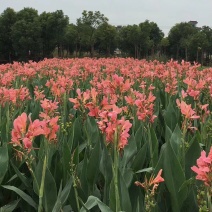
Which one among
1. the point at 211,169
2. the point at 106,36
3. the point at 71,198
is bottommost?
the point at 71,198

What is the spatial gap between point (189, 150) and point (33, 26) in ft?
119

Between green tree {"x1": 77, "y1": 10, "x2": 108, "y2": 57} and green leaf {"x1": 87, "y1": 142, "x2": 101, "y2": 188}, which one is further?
green tree {"x1": 77, "y1": 10, "x2": 108, "y2": 57}

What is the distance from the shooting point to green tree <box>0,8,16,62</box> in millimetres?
39062

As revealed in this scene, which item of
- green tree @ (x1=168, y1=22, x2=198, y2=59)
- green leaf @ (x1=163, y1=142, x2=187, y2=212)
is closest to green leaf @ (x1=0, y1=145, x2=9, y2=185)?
green leaf @ (x1=163, y1=142, x2=187, y2=212)

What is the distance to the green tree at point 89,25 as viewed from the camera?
3469 centimetres

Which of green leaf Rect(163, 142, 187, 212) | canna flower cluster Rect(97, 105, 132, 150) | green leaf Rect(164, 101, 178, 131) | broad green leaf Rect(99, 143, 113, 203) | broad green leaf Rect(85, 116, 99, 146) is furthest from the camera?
green leaf Rect(164, 101, 178, 131)

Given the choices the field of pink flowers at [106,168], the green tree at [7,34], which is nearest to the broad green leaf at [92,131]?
the field of pink flowers at [106,168]

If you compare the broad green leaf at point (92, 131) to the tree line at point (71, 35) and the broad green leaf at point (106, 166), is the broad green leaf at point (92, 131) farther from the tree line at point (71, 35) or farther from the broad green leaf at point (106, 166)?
the tree line at point (71, 35)

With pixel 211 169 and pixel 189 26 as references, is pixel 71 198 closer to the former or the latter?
pixel 211 169

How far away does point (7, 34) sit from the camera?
39.6 m

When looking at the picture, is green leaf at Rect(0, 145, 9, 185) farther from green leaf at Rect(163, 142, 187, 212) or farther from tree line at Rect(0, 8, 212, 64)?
tree line at Rect(0, 8, 212, 64)

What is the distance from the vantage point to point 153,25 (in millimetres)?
43062

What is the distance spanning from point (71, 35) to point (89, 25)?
133 inches

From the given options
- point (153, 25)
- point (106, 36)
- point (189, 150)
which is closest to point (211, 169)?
point (189, 150)
